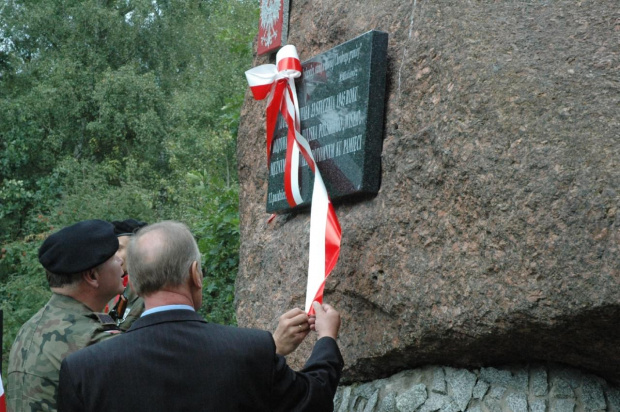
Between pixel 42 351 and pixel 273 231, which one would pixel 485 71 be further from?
pixel 42 351

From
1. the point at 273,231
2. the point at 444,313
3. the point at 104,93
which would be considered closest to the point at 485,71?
the point at 444,313

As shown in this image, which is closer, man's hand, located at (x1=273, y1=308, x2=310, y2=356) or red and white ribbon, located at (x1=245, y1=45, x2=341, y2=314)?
man's hand, located at (x1=273, y1=308, x2=310, y2=356)

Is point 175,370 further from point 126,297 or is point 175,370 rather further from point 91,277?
point 126,297

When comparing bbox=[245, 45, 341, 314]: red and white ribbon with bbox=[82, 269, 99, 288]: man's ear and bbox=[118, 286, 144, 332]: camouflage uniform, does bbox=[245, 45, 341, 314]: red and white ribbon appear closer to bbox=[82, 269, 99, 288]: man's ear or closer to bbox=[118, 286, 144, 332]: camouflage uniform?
bbox=[82, 269, 99, 288]: man's ear

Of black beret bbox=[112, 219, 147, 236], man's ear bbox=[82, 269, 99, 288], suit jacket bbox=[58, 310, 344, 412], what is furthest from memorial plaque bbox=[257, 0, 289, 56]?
suit jacket bbox=[58, 310, 344, 412]

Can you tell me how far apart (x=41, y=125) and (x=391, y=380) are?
580 inches

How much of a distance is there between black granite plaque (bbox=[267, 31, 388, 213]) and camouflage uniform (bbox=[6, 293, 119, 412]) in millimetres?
1136

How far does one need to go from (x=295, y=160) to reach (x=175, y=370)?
1701 mm

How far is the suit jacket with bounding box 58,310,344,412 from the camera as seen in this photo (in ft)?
7.31

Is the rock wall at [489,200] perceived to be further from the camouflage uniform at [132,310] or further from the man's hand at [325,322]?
the camouflage uniform at [132,310]

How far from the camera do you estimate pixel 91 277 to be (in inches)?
121

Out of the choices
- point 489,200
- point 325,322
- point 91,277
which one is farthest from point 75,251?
point 489,200

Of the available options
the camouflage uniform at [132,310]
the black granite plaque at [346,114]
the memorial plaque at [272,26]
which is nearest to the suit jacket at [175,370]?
the black granite plaque at [346,114]

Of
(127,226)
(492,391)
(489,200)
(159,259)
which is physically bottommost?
(492,391)
